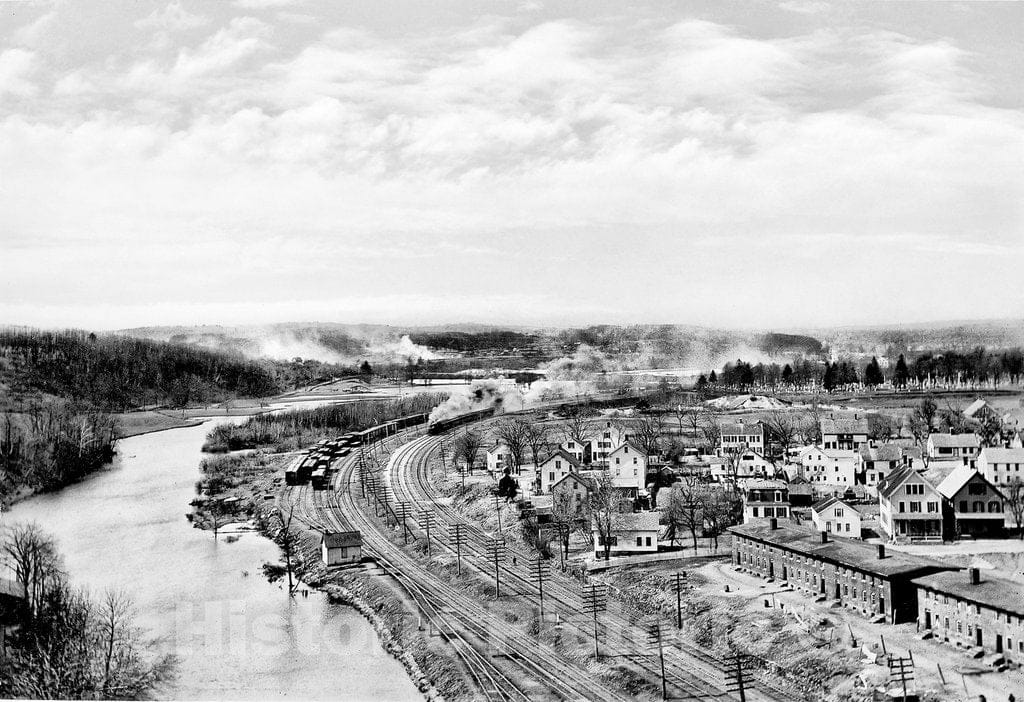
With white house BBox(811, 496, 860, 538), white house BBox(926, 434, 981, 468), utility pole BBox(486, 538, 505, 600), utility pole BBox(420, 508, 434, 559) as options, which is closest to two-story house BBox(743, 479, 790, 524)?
white house BBox(811, 496, 860, 538)

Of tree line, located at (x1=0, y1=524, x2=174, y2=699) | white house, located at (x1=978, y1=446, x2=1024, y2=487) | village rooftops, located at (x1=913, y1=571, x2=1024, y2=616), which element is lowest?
tree line, located at (x1=0, y1=524, x2=174, y2=699)


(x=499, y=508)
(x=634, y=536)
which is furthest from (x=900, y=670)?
(x=499, y=508)

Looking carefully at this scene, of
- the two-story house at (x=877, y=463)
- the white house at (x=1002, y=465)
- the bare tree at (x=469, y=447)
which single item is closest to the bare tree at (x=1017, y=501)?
the white house at (x=1002, y=465)

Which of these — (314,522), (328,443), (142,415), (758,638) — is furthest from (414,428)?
(758,638)

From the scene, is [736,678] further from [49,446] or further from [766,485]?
[49,446]

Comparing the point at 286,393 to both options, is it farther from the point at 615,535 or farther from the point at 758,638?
the point at 758,638

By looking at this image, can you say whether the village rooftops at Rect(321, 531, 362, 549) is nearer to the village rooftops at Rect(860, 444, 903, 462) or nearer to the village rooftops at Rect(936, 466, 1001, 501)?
the village rooftops at Rect(860, 444, 903, 462)
